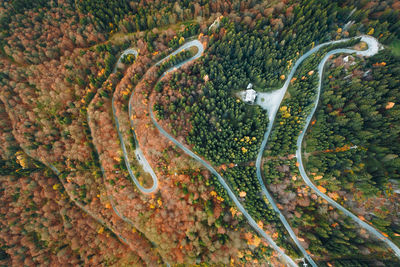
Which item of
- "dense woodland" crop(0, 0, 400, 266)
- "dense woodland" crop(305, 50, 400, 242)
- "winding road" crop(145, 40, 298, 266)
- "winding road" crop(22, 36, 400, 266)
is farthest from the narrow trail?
"winding road" crop(145, 40, 298, 266)

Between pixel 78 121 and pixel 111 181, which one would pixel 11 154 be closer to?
pixel 78 121

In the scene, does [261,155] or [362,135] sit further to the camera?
[261,155]

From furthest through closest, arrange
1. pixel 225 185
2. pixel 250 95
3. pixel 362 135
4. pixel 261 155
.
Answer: pixel 250 95
pixel 261 155
pixel 225 185
pixel 362 135

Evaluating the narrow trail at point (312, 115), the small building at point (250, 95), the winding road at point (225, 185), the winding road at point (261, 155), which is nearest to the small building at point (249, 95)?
the small building at point (250, 95)

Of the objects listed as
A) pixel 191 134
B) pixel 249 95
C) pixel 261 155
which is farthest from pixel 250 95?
pixel 191 134

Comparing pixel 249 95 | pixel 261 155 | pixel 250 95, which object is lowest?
pixel 261 155

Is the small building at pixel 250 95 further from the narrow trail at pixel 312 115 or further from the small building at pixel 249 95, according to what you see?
the narrow trail at pixel 312 115

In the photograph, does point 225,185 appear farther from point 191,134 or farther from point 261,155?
point 191,134

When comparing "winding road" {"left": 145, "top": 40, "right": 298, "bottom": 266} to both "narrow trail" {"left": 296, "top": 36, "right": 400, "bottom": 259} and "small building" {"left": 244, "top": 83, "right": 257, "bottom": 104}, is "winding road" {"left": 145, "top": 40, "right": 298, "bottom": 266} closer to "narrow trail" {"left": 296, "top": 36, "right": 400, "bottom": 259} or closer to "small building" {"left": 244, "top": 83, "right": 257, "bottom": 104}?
"narrow trail" {"left": 296, "top": 36, "right": 400, "bottom": 259}
